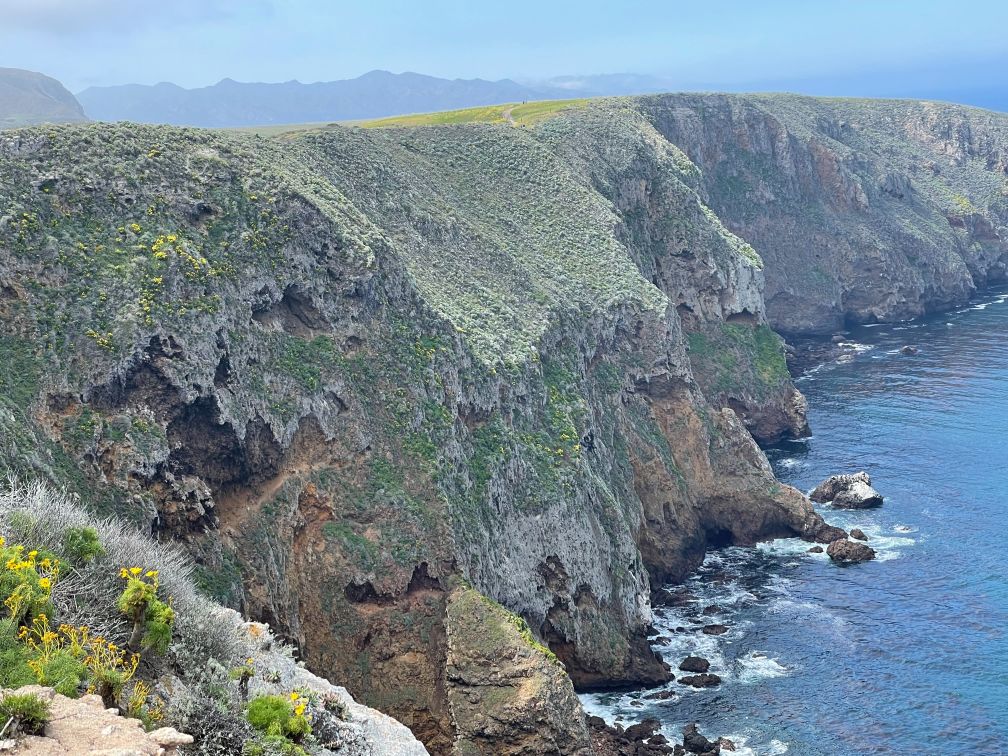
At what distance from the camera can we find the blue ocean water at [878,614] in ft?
183

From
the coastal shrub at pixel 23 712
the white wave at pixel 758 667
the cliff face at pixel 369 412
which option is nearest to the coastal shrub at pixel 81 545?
the coastal shrub at pixel 23 712

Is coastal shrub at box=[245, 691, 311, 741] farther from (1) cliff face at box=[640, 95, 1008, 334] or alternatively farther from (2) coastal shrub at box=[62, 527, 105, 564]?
(1) cliff face at box=[640, 95, 1008, 334]

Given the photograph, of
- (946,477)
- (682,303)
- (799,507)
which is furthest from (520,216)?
(946,477)

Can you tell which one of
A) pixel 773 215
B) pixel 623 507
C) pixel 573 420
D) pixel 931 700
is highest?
pixel 773 215

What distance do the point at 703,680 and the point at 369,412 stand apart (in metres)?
26.3

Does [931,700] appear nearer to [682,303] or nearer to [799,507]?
[799,507]

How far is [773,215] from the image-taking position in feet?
493

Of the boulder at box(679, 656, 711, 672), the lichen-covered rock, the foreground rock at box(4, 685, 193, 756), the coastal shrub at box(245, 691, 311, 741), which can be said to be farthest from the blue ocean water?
the foreground rock at box(4, 685, 193, 756)

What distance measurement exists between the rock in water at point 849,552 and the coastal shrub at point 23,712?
66.9 m

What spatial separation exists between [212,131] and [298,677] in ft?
159

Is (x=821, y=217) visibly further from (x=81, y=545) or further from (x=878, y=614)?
(x=81, y=545)

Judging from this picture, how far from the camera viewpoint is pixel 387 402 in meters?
60.9

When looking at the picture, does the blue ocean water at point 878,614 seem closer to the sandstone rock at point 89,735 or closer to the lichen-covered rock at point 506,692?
the lichen-covered rock at point 506,692

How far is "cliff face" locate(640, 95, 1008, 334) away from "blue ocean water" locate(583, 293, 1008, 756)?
44.5 meters
